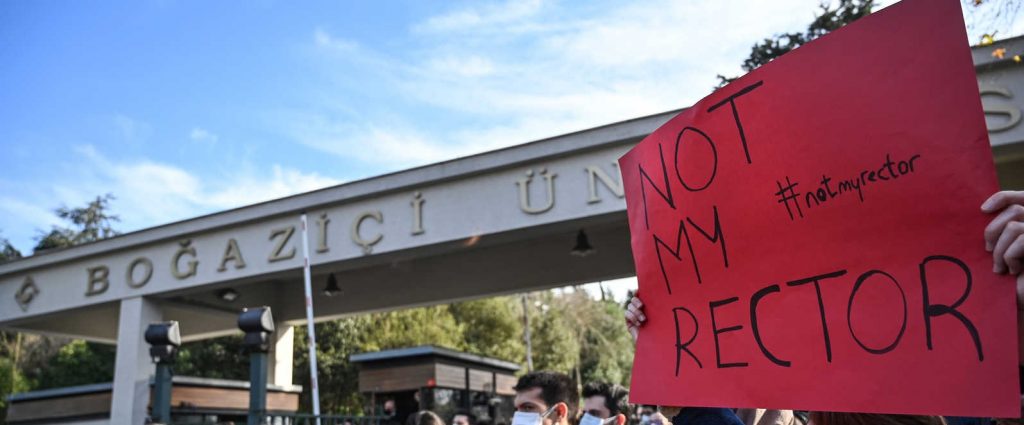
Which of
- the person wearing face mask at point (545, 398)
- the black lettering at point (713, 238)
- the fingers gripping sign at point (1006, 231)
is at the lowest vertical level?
the person wearing face mask at point (545, 398)

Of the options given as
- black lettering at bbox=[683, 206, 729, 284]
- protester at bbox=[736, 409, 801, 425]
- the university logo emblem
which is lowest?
protester at bbox=[736, 409, 801, 425]

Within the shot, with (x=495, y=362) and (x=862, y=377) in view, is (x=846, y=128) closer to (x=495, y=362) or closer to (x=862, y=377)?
(x=862, y=377)

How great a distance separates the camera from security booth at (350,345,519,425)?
41.2 feet

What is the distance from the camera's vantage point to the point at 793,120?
1782 millimetres

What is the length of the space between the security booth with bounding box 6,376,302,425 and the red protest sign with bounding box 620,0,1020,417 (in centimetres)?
1040

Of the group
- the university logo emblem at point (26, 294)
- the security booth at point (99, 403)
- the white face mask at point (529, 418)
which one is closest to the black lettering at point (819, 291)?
the white face mask at point (529, 418)

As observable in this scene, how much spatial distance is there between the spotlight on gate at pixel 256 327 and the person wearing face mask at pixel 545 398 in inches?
127

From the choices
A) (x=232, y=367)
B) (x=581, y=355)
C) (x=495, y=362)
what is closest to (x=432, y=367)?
(x=495, y=362)

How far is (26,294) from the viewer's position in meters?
13.0

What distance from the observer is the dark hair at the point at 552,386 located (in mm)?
3898

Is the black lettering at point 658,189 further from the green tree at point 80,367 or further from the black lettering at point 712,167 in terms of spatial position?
the green tree at point 80,367

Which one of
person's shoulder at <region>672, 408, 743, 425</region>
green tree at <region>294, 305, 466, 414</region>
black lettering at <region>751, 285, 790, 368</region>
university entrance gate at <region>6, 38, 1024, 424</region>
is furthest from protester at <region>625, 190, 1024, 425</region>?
green tree at <region>294, 305, 466, 414</region>

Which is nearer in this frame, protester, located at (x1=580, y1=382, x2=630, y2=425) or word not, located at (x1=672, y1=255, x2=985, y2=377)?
word not, located at (x1=672, y1=255, x2=985, y2=377)

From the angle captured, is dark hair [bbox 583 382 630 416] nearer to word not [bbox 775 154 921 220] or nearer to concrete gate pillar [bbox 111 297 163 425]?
word not [bbox 775 154 921 220]
